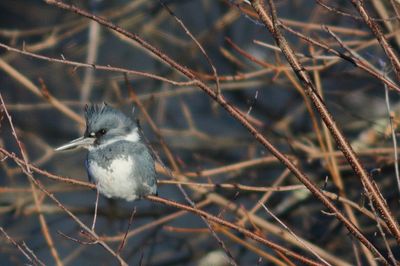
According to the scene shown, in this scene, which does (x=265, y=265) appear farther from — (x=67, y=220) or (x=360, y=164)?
(x=360, y=164)

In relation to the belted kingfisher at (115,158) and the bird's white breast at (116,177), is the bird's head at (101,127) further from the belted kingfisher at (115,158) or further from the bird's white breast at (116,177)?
the bird's white breast at (116,177)

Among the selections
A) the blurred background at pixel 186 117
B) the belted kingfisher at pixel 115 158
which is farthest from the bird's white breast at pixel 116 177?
the blurred background at pixel 186 117

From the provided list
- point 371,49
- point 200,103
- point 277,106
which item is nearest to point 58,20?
point 200,103

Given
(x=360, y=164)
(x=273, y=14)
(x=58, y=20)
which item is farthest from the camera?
(x=58, y=20)

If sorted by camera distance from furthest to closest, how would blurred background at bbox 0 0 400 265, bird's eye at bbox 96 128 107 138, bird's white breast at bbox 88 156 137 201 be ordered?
blurred background at bbox 0 0 400 265 < bird's eye at bbox 96 128 107 138 < bird's white breast at bbox 88 156 137 201

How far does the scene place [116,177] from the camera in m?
3.32

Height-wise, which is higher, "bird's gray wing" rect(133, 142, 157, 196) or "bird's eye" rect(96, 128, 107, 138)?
"bird's eye" rect(96, 128, 107, 138)

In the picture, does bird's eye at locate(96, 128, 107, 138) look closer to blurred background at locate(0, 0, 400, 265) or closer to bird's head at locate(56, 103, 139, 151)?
bird's head at locate(56, 103, 139, 151)

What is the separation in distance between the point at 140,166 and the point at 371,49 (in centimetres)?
294

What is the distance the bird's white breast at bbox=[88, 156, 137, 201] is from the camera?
10.9ft

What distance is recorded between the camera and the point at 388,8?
172 inches

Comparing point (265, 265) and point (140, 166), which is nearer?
point (140, 166)

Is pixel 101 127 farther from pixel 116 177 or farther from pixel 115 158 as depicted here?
pixel 116 177

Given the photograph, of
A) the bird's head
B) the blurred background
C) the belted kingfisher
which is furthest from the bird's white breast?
the blurred background
